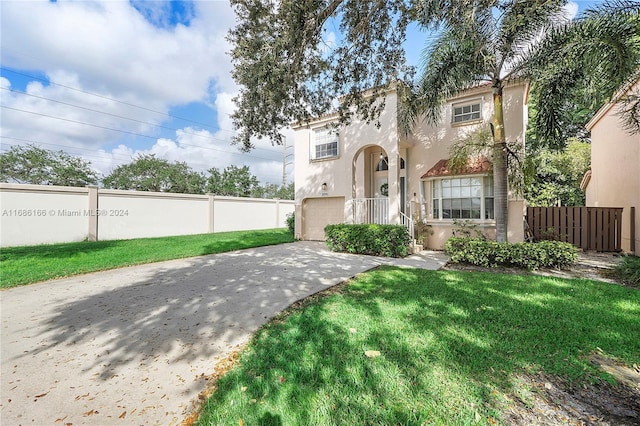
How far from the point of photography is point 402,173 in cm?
1150

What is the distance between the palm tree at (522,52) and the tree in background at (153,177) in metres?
32.8

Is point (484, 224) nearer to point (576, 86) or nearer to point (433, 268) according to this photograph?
point (433, 268)

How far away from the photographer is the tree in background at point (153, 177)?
31.9m

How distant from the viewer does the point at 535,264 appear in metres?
6.58

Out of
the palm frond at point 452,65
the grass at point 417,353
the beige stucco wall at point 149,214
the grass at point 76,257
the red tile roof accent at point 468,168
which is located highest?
Result: the palm frond at point 452,65

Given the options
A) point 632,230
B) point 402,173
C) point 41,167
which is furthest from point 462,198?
point 41,167

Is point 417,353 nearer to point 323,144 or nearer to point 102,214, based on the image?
point 323,144

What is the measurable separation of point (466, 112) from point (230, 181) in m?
31.2

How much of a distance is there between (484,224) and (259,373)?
942 centimetres

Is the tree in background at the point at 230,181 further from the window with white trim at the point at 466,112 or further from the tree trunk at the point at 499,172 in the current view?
the tree trunk at the point at 499,172

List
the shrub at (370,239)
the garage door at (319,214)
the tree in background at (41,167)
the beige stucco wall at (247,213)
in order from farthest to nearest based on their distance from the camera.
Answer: the tree in background at (41,167)
the beige stucco wall at (247,213)
the garage door at (319,214)
the shrub at (370,239)

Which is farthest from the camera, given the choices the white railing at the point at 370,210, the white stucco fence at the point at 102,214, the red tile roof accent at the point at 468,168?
the white railing at the point at 370,210

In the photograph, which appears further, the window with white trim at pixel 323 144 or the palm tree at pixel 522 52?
the window with white trim at pixel 323 144

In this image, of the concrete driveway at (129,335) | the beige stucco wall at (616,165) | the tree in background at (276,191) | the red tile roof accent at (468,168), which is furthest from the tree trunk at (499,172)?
the tree in background at (276,191)
